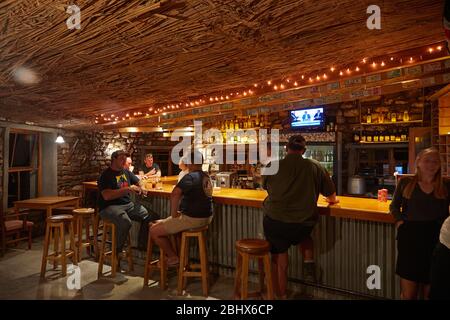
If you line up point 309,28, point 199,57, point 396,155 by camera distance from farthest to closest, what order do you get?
point 396,155
point 199,57
point 309,28

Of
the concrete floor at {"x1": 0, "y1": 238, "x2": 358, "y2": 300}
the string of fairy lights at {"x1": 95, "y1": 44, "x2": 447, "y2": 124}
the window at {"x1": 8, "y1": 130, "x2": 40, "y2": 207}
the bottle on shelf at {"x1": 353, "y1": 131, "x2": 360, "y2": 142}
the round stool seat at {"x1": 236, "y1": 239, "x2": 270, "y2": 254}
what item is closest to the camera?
the string of fairy lights at {"x1": 95, "y1": 44, "x2": 447, "y2": 124}

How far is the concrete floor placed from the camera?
13.0 ft

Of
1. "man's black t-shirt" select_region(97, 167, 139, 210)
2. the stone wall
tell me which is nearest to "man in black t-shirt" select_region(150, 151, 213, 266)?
"man's black t-shirt" select_region(97, 167, 139, 210)

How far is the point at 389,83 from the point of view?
3424 mm

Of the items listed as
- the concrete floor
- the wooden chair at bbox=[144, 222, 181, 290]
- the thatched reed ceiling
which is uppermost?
the thatched reed ceiling

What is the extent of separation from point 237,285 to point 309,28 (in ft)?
8.54

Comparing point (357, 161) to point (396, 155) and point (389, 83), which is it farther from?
point (389, 83)

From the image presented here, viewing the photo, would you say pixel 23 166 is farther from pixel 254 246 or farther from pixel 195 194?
pixel 254 246

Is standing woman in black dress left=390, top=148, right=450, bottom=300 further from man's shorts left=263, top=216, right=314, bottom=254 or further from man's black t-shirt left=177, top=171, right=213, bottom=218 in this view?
man's black t-shirt left=177, top=171, right=213, bottom=218

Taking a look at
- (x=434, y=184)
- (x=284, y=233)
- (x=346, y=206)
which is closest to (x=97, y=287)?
(x=284, y=233)

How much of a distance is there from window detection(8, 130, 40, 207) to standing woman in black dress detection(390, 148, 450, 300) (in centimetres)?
755

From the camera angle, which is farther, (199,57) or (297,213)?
(297,213)

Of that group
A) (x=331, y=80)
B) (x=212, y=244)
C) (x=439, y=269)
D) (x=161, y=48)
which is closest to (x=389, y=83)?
(x=331, y=80)

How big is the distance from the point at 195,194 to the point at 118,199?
1430mm
